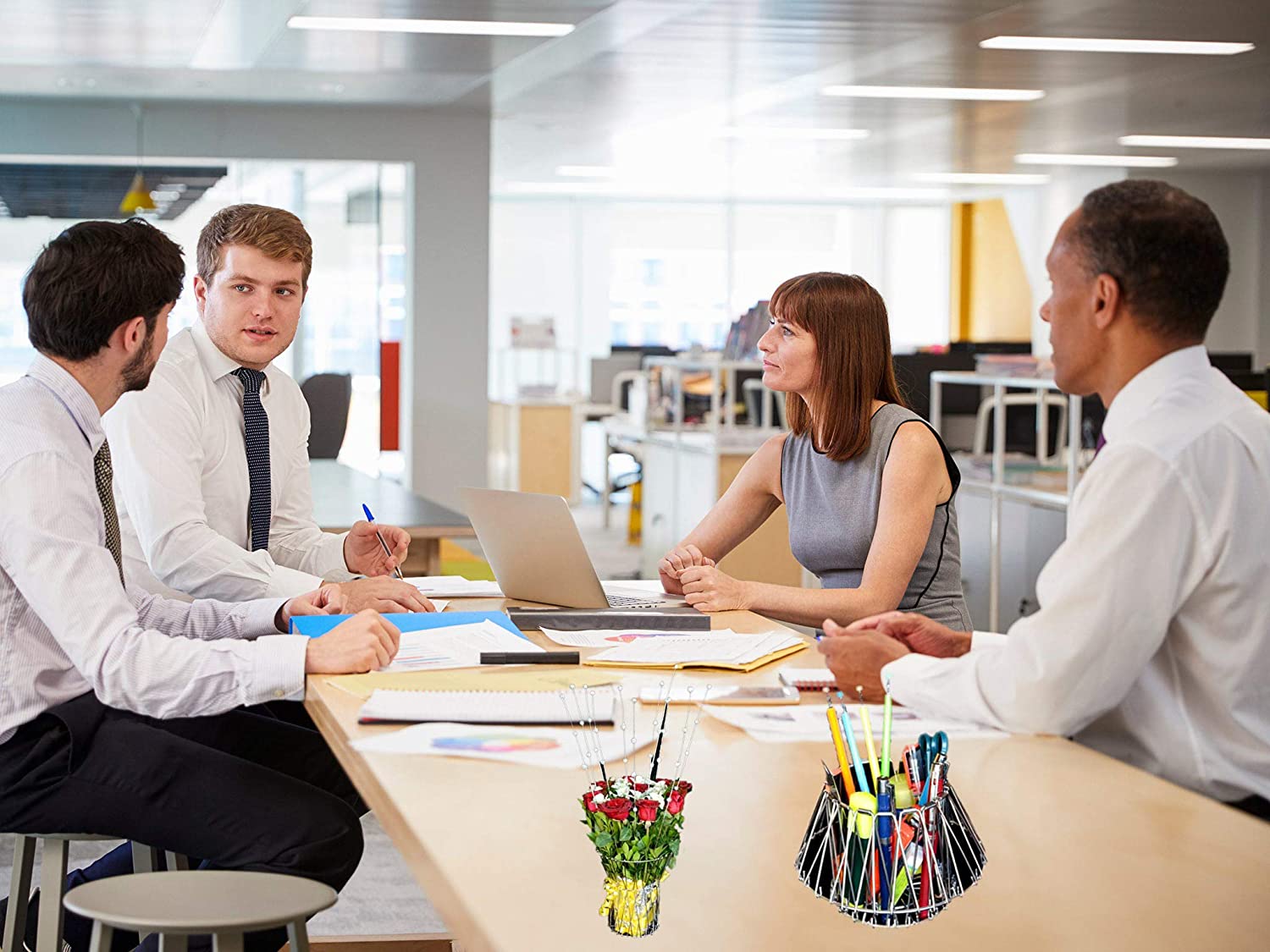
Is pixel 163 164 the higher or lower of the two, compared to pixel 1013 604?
higher

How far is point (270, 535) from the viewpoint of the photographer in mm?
3145

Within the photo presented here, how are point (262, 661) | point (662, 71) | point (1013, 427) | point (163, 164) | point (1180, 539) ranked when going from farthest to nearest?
point (163, 164) → point (662, 71) → point (1013, 427) → point (262, 661) → point (1180, 539)

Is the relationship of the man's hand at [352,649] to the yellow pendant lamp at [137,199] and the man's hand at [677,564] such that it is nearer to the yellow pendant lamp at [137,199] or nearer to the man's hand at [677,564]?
the man's hand at [677,564]

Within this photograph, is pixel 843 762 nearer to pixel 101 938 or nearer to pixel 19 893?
pixel 101 938

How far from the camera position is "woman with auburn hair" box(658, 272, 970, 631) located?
2.80 m

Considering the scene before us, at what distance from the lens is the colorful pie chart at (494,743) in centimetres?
169

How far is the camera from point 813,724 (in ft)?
5.98

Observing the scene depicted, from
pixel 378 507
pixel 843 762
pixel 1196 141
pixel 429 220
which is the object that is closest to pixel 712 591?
pixel 843 762

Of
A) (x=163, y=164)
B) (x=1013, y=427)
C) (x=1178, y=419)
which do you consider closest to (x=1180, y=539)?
(x=1178, y=419)

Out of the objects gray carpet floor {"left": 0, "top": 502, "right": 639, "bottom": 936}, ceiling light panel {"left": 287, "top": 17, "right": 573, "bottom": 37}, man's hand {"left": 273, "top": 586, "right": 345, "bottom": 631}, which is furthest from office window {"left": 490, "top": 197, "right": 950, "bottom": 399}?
man's hand {"left": 273, "top": 586, "right": 345, "bottom": 631}

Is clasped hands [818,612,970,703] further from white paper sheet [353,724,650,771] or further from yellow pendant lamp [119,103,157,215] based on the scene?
yellow pendant lamp [119,103,157,215]

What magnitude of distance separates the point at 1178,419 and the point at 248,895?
3.79ft

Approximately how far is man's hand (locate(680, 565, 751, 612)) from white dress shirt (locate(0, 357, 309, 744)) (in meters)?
0.85

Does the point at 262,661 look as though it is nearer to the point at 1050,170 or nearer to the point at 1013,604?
the point at 1013,604
